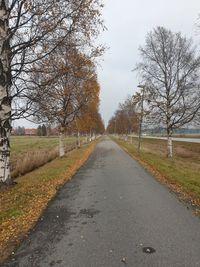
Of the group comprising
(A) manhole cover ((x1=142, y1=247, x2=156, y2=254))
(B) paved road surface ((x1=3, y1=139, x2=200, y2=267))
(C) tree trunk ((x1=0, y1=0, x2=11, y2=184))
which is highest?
(C) tree trunk ((x1=0, y1=0, x2=11, y2=184))

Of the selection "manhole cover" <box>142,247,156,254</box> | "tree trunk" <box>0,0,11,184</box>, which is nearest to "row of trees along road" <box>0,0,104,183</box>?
"tree trunk" <box>0,0,11,184</box>

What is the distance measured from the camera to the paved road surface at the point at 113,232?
4680 mm

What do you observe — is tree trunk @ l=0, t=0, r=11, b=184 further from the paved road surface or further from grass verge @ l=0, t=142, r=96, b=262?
the paved road surface

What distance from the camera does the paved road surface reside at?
468 centimetres

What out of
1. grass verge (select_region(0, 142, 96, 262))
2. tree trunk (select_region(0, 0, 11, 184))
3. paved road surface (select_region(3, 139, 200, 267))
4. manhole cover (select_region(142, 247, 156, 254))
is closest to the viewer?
paved road surface (select_region(3, 139, 200, 267))

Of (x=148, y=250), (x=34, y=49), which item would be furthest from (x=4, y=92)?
(x=148, y=250)

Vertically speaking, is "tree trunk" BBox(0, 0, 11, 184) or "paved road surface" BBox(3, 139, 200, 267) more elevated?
"tree trunk" BBox(0, 0, 11, 184)

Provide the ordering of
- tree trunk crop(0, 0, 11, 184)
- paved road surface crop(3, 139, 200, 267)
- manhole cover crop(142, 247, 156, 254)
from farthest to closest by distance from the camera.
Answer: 1. tree trunk crop(0, 0, 11, 184)
2. manhole cover crop(142, 247, 156, 254)
3. paved road surface crop(3, 139, 200, 267)

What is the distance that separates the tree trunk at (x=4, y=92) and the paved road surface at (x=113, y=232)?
2.32 meters

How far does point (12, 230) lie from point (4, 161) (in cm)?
463

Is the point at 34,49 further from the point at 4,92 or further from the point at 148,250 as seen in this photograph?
the point at 148,250

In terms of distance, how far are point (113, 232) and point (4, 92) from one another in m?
6.50

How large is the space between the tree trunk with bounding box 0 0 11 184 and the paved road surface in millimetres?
2322

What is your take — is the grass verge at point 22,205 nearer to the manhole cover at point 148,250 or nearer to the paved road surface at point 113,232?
the paved road surface at point 113,232
